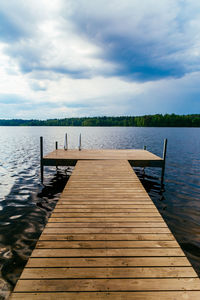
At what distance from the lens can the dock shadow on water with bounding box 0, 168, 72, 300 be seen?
14.7 ft

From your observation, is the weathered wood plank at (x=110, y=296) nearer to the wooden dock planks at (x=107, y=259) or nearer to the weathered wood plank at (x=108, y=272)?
the wooden dock planks at (x=107, y=259)

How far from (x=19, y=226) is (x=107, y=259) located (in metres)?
4.92

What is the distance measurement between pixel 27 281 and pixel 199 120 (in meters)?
151

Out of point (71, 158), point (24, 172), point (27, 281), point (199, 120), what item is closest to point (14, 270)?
point (27, 281)

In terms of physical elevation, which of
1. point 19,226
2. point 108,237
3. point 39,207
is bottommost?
point 39,207

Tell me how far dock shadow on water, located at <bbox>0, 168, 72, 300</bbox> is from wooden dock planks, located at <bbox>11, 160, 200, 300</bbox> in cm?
168

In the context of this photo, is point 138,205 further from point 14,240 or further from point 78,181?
point 14,240

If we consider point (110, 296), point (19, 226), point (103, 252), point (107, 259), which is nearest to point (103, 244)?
point (103, 252)

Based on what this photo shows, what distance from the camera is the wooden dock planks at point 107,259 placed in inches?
98.5

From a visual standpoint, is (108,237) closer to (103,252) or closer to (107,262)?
(103,252)

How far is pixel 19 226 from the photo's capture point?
6.64 m

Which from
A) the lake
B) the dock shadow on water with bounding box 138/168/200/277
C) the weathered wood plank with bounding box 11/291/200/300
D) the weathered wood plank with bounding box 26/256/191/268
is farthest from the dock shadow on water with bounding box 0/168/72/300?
the dock shadow on water with bounding box 138/168/200/277

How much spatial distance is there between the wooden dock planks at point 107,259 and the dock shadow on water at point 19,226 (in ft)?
5.53

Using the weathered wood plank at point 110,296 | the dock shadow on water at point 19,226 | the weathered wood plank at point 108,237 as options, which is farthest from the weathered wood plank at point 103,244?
the dock shadow on water at point 19,226
